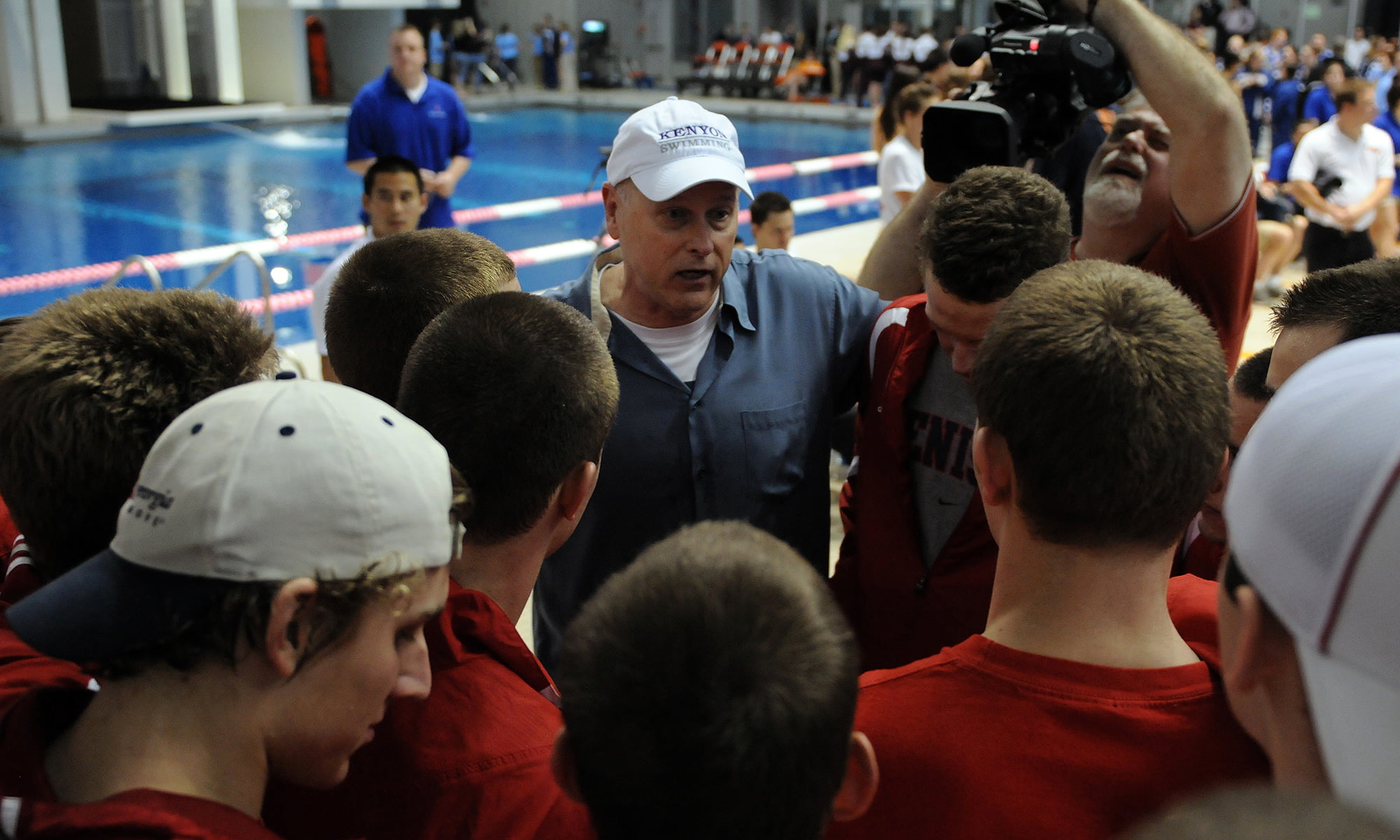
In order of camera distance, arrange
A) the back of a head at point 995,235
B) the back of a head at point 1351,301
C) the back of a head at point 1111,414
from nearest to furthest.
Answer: the back of a head at point 1111,414 → the back of a head at point 1351,301 → the back of a head at point 995,235

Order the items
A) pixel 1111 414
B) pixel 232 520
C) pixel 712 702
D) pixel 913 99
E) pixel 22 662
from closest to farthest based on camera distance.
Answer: pixel 712 702 < pixel 232 520 < pixel 1111 414 < pixel 22 662 < pixel 913 99

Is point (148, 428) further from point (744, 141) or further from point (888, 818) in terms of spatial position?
point (744, 141)

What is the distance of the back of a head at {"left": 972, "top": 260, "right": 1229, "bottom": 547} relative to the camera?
4.13 ft

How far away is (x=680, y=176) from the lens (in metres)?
2.44

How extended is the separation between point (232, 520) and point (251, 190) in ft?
50.8

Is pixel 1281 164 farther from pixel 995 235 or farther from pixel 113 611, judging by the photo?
pixel 113 611

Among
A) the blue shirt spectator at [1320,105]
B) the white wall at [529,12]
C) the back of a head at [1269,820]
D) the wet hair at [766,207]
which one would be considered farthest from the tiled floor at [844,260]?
the white wall at [529,12]

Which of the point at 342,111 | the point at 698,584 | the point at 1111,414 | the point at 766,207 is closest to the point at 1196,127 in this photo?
the point at 1111,414

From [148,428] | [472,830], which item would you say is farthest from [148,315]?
[472,830]

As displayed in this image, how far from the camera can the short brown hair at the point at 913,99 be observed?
644 centimetres

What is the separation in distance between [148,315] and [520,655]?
72cm

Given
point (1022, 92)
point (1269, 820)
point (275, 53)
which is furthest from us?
point (275, 53)

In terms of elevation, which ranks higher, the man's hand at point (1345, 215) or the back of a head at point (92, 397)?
the back of a head at point (92, 397)

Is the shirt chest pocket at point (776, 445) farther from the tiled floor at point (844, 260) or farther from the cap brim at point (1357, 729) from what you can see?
the tiled floor at point (844, 260)
